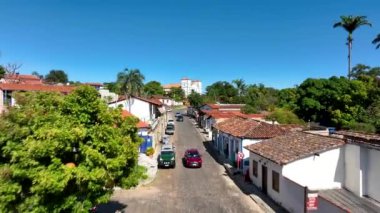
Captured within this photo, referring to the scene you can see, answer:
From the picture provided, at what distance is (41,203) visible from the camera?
12.5 meters

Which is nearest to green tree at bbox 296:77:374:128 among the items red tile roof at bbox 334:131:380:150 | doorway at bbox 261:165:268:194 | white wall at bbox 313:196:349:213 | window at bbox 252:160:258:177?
window at bbox 252:160:258:177

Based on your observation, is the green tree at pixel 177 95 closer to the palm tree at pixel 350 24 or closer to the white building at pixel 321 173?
the palm tree at pixel 350 24

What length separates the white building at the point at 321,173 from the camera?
58.1ft

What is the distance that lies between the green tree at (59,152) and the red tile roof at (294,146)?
1072cm

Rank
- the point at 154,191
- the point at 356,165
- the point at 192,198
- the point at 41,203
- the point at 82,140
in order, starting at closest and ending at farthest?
1. the point at 41,203
2. the point at 82,140
3. the point at 356,165
4. the point at 192,198
5. the point at 154,191

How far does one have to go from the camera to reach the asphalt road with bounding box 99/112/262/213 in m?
21.4

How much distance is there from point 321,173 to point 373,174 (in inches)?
128

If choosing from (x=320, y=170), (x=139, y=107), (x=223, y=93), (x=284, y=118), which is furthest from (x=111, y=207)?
(x=223, y=93)

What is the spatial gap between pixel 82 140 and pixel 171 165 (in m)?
21.0

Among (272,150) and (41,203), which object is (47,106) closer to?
(41,203)

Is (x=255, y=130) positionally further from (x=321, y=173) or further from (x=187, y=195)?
Answer: (x=321, y=173)

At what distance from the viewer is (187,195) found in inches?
960

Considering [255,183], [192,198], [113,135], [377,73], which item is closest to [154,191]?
[192,198]

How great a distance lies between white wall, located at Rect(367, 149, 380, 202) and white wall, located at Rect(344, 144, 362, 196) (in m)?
0.58
